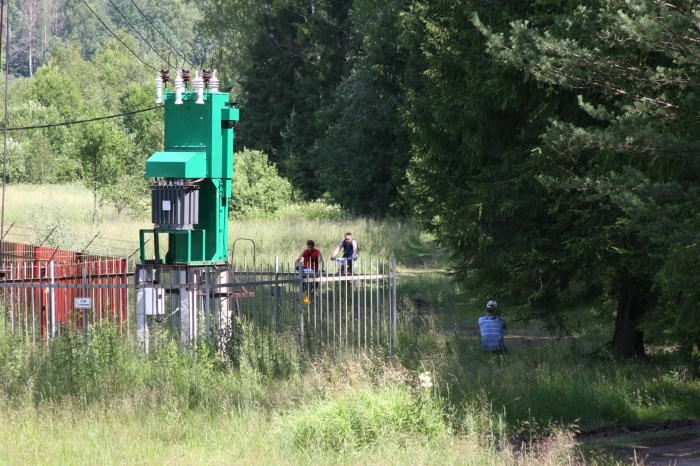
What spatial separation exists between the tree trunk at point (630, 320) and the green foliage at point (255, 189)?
3001 centimetres

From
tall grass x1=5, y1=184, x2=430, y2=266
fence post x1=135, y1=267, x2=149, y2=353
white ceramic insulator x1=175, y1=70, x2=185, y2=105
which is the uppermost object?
white ceramic insulator x1=175, y1=70, x2=185, y2=105

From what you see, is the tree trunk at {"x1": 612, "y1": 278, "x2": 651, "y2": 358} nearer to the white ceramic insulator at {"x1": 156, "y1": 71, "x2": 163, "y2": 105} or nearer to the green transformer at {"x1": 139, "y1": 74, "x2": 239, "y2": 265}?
the green transformer at {"x1": 139, "y1": 74, "x2": 239, "y2": 265}

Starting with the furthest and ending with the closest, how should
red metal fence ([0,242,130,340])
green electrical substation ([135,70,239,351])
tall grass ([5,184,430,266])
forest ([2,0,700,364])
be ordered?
tall grass ([5,184,430,266])
green electrical substation ([135,70,239,351])
red metal fence ([0,242,130,340])
forest ([2,0,700,364])

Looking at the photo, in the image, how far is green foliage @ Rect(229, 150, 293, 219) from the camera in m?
43.6

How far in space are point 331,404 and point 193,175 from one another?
19.1ft

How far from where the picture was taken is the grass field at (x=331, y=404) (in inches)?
332

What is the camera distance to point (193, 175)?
13961mm

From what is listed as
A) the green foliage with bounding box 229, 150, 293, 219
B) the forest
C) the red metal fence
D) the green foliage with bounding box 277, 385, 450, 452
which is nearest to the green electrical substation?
the red metal fence

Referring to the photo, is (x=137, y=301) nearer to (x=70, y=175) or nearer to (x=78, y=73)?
(x=70, y=175)

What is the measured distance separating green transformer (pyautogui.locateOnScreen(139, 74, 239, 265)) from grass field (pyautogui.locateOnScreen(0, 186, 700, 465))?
2754 mm

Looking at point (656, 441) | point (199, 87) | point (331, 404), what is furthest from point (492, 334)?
point (199, 87)

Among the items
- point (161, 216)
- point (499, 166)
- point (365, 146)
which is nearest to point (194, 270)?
point (161, 216)

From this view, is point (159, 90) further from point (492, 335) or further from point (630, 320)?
point (630, 320)

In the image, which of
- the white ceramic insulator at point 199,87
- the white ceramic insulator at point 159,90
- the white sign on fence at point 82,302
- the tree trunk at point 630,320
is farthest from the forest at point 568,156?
the white sign on fence at point 82,302
